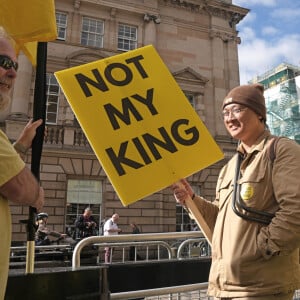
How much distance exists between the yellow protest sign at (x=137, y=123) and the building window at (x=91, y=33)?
16722 millimetres

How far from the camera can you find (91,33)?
18641 mm

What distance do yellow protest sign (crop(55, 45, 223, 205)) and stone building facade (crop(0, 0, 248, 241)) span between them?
12.9 metres

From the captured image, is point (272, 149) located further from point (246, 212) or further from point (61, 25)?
point (61, 25)

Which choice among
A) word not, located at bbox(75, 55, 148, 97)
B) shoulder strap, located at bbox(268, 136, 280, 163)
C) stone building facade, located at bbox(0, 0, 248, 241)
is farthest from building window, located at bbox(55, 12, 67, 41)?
shoulder strap, located at bbox(268, 136, 280, 163)

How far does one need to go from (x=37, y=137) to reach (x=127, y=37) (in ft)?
60.0

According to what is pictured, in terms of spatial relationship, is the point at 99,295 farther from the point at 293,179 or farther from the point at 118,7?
the point at 118,7

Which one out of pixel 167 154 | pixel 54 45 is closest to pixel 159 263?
pixel 167 154

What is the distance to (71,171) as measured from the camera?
16281mm

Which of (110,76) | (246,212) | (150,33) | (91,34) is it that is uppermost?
(150,33)

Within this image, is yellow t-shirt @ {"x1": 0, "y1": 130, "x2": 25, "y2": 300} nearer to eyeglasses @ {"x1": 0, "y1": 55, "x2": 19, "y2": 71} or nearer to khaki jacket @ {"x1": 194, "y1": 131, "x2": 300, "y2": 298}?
eyeglasses @ {"x1": 0, "y1": 55, "x2": 19, "y2": 71}

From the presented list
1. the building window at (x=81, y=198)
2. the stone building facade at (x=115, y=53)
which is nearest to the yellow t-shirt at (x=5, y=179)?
the stone building facade at (x=115, y=53)

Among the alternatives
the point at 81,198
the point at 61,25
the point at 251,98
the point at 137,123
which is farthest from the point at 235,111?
the point at 61,25

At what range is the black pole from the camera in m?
2.07

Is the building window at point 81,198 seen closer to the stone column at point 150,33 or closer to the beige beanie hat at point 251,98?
the stone column at point 150,33
